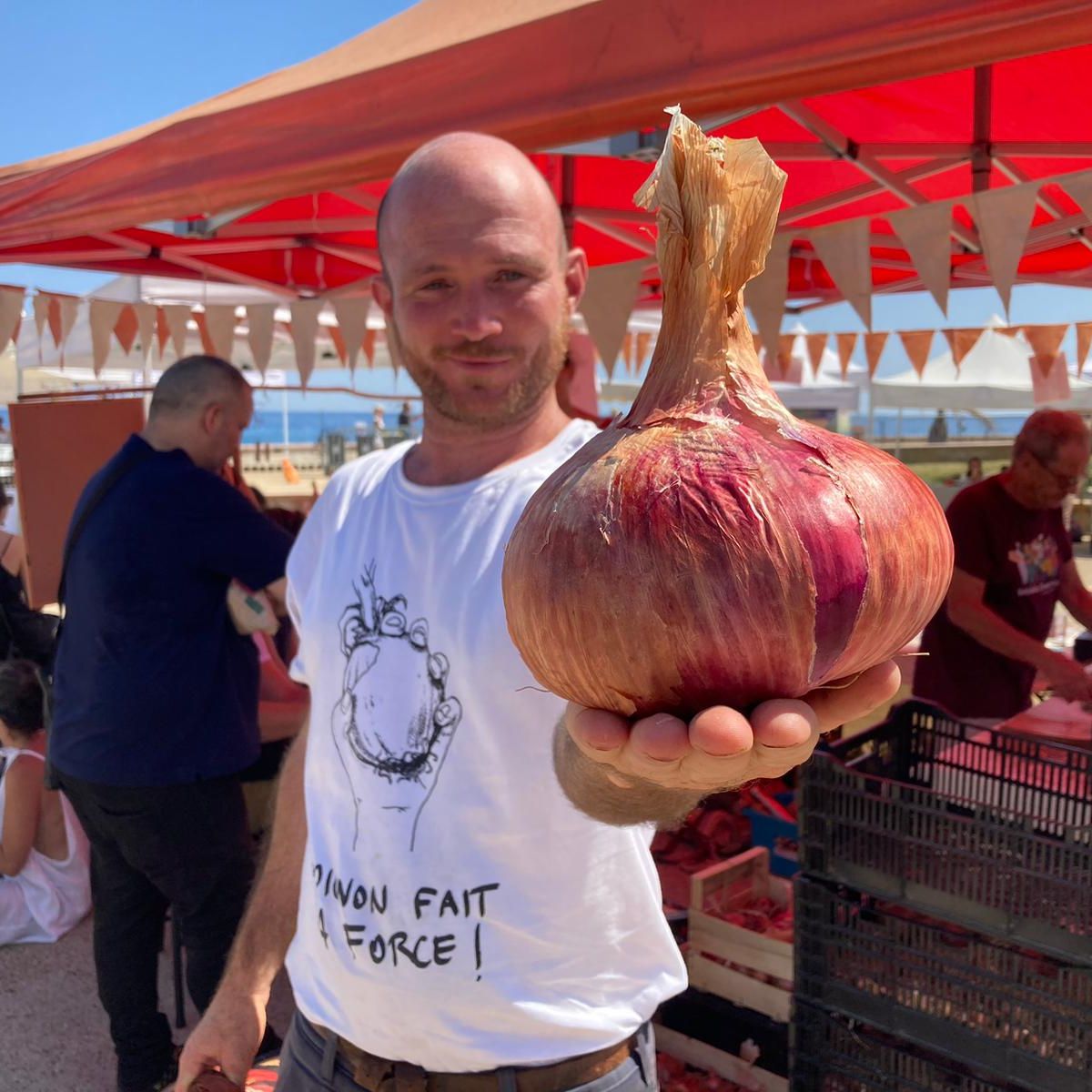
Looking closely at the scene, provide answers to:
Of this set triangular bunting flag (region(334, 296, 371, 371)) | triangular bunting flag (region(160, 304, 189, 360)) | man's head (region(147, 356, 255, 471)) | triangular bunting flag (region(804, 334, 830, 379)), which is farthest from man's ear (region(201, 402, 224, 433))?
triangular bunting flag (region(804, 334, 830, 379))

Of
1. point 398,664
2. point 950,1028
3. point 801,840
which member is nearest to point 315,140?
point 398,664

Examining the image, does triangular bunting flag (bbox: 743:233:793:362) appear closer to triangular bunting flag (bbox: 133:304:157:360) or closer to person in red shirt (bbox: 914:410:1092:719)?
person in red shirt (bbox: 914:410:1092:719)

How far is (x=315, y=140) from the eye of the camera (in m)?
2.01

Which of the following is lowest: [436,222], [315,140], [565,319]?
[565,319]

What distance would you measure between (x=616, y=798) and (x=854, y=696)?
30cm

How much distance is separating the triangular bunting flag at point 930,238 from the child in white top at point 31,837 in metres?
3.22

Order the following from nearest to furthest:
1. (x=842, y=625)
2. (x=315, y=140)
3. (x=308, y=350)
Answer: (x=842, y=625) → (x=315, y=140) → (x=308, y=350)

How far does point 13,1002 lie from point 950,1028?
2.81m

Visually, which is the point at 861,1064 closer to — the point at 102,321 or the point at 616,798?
the point at 616,798

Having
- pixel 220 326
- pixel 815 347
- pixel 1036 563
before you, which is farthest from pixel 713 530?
pixel 815 347

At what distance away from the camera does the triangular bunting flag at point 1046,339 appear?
21.4 feet

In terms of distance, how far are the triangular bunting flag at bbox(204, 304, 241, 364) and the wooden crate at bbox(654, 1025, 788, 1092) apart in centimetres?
439

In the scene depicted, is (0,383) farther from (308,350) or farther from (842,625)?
(842,625)

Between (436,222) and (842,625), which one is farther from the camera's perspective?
(436,222)
